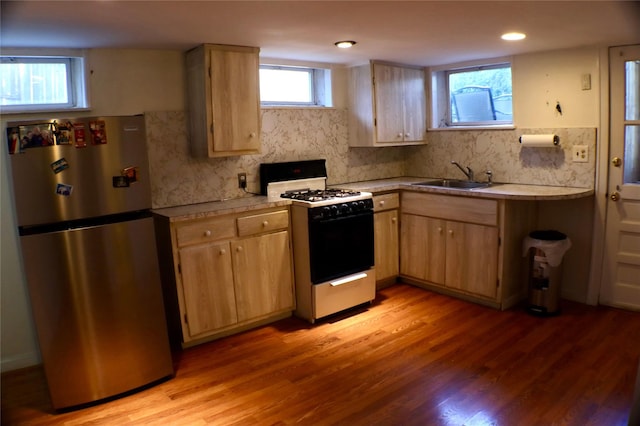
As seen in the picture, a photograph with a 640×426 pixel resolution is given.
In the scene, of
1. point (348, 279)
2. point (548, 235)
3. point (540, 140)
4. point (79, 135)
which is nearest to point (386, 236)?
point (348, 279)

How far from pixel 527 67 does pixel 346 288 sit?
7.71 feet

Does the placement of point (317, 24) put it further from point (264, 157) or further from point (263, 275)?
point (263, 275)

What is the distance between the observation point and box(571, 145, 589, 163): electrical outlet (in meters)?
3.79

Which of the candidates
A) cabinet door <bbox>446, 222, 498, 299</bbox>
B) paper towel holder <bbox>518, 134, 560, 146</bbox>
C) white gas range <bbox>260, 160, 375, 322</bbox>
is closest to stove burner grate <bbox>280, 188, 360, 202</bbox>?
white gas range <bbox>260, 160, 375, 322</bbox>

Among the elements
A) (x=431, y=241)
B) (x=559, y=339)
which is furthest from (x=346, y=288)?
(x=559, y=339)

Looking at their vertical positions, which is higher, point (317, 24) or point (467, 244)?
point (317, 24)

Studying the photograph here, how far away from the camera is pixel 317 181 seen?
4285 mm

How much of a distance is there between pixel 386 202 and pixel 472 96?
136 centimetres

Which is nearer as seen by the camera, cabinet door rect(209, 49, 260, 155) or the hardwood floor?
the hardwood floor

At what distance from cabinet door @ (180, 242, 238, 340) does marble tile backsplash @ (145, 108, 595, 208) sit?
554 millimetres

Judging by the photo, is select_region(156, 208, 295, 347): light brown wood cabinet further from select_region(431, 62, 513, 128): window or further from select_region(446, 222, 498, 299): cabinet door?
select_region(431, 62, 513, 128): window

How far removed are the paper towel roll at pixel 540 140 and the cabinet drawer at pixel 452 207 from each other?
2.22ft

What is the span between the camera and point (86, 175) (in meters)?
→ 2.56

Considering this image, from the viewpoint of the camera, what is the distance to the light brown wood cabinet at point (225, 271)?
3.23m
